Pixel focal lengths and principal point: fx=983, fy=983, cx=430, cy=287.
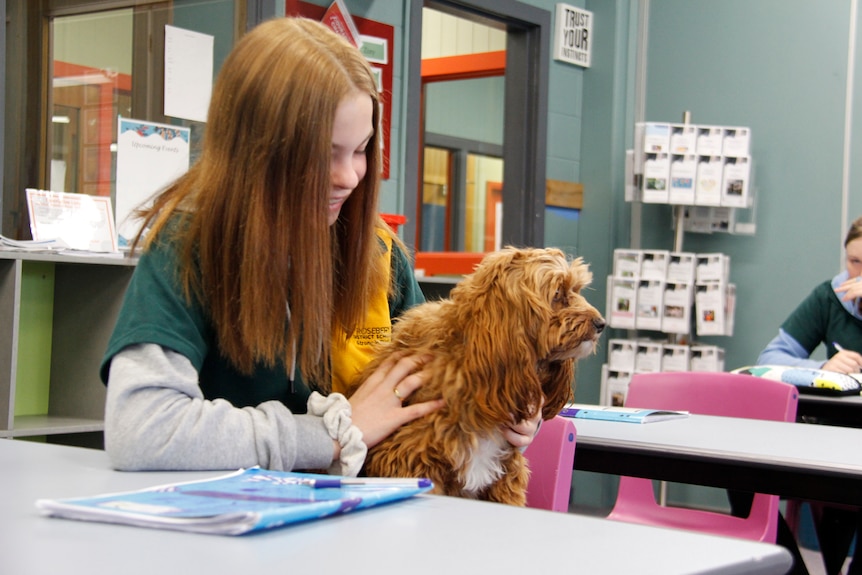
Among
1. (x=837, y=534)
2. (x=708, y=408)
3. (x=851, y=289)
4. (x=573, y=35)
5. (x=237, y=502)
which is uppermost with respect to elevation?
(x=573, y=35)

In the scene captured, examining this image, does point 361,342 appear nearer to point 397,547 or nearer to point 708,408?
point 397,547

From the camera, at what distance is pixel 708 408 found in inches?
120

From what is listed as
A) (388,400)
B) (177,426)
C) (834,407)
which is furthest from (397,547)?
(834,407)

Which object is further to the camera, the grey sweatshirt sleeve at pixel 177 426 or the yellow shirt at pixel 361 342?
the yellow shirt at pixel 361 342

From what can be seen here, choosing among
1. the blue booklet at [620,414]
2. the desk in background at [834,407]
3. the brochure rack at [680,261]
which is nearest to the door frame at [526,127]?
Answer: the brochure rack at [680,261]

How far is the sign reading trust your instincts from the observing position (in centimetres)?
576

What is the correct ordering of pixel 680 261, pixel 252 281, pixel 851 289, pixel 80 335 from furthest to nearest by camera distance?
pixel 680 261 < pixel 851 289 < pixel 80 335 < pixel 252 281

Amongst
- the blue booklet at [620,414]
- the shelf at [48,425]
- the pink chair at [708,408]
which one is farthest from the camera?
the shelf at [48,425]

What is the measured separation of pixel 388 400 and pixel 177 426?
0.35 metres

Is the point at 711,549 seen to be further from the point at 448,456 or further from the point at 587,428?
the point at 587,428

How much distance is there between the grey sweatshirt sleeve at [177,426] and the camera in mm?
1247

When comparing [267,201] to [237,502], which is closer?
[237,502]

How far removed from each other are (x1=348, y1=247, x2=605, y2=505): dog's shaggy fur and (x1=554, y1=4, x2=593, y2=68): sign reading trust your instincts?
4.32m

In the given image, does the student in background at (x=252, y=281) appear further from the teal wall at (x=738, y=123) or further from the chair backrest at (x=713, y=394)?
the teal wall at (x=738, y=123)
